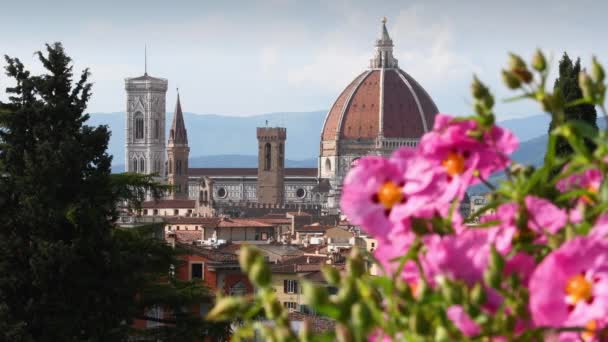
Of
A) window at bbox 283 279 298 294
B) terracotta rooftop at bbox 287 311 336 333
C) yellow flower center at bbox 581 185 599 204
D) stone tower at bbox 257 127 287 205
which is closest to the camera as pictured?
yellow flower center at bbox 581 185 599 204

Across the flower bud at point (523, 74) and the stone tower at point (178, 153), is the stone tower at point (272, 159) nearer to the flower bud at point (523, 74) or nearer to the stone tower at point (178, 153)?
the stone tower at point (178, 153)

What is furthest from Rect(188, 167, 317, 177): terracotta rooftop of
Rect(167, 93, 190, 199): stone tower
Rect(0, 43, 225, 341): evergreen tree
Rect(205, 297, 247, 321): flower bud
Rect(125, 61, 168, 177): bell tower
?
Rect(205, 297, 247, 321): flower bud

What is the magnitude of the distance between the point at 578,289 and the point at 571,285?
0.01 m

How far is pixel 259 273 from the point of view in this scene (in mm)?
1632

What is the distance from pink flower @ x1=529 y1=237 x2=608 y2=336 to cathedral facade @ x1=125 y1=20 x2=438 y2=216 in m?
118

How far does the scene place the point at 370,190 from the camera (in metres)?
1.86

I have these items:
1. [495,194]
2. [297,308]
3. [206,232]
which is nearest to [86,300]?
[495,194]

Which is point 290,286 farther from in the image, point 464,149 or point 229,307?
point 229,307

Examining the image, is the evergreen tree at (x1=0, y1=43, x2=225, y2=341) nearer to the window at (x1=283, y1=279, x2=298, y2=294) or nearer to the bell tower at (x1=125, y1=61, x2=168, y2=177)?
the window at (x1=283, y1=279, x2=298, y2=294)

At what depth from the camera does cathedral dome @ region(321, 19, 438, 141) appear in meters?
129

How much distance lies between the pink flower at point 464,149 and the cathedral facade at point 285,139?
4649 inches

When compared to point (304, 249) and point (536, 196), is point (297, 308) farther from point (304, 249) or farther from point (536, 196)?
point (536, 196)

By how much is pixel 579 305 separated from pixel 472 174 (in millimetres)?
317

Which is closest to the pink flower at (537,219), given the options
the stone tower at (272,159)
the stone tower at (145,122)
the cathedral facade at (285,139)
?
the cathedral facade at (285,139)
